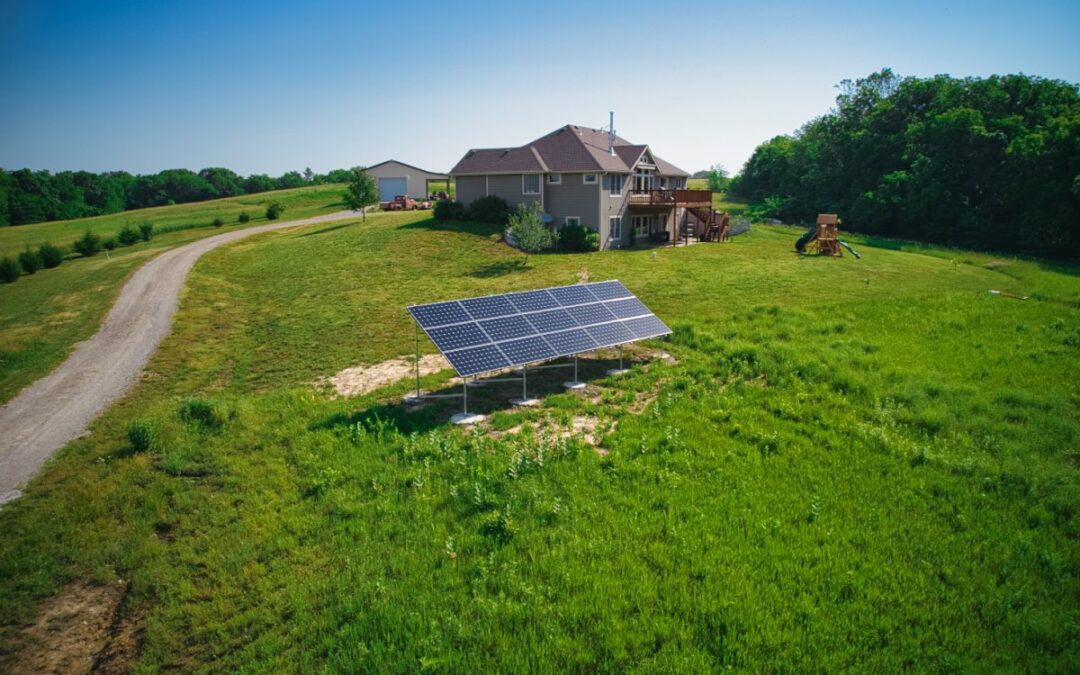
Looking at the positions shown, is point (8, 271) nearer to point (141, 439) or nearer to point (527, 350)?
point (141, 439)

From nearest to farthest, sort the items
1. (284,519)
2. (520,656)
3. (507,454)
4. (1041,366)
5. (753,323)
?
(520,656) < (284,519) < (507,454) < (1041,366) < (753,323)

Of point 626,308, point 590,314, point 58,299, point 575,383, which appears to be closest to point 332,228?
point 58,299

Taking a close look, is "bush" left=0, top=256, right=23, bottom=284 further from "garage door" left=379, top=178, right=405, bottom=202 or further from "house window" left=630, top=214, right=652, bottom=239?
"house window" left=630, top=214, right=652, bottom=239

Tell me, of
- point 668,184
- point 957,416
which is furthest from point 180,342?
point 668,184

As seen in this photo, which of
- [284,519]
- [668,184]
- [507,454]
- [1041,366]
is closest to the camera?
[284,519]

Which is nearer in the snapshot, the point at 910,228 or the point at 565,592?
the point at 565,592

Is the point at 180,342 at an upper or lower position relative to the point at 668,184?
lower

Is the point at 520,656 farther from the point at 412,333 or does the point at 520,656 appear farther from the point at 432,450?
the point at 412,333
